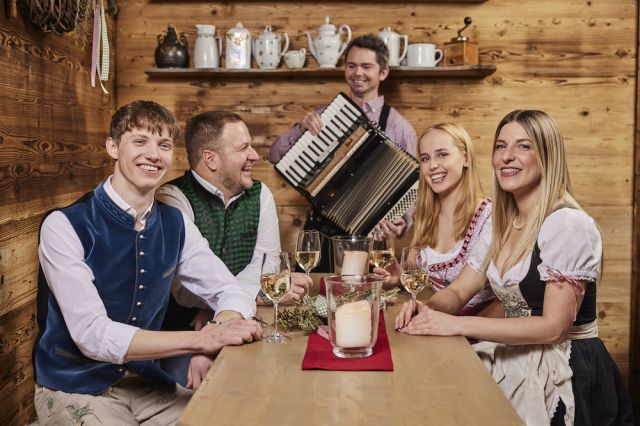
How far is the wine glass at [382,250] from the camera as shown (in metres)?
2.07

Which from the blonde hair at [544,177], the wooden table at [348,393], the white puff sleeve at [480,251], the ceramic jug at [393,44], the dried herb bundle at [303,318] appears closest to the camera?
the wooden table at [348,393]

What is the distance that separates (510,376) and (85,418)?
1119 mm

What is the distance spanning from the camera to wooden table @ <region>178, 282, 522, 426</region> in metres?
→ 1.20

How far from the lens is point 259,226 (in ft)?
9.29

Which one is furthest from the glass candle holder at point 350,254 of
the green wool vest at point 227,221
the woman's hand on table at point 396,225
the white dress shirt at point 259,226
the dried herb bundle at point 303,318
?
the woman's hand on table at point 396,225

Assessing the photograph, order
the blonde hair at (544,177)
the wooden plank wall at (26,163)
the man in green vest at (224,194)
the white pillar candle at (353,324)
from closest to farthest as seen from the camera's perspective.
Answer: the white pillar candle at (353,324) → the blonde hair at (544,177) → the wooden plank wall at (26,163) → the man in green vest at (224,194)

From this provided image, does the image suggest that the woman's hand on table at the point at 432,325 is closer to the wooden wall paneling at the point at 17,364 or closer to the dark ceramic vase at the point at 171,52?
the wooden wall paneling at the point at 17,364

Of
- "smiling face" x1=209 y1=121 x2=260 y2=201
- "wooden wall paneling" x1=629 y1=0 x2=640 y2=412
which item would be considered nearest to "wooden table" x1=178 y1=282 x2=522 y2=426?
"smiling face" x1=209 y1=121 x2=260 y2=201

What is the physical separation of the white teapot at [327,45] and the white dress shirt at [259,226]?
4.04 feet

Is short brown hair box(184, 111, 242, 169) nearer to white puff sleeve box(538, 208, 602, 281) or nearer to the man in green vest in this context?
the man in green vest

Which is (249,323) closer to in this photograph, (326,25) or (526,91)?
(326,25)

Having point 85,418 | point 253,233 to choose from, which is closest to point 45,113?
point 253,233

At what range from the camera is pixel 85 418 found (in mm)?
→ 1764

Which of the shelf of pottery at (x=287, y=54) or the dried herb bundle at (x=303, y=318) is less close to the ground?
the shelf of pottery at (x=287, y=54)
